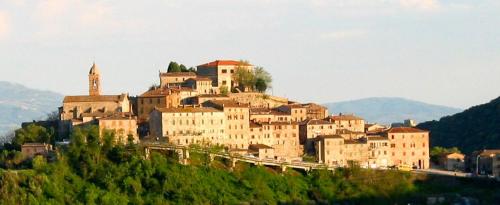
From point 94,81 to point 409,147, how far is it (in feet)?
72.3

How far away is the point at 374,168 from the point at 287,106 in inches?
384

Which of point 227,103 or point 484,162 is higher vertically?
point 227,103

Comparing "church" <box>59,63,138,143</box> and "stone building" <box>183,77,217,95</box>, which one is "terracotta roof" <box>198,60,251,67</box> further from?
"church" <box>59,63,138,143</box>

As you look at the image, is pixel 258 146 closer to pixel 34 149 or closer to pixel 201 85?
pixel 201 85

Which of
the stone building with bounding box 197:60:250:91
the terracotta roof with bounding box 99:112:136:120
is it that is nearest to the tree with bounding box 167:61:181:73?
the stone building with bounding box 197:60:250:91

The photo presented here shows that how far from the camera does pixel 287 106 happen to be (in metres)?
88.2

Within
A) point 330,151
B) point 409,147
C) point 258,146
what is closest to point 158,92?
point 258,146

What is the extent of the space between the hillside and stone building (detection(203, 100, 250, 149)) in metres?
25.3

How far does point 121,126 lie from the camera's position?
76.9m

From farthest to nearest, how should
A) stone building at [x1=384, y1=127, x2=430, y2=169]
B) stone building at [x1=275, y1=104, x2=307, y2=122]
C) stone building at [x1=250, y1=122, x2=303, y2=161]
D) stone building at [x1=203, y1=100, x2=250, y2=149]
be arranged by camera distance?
stone building at [x1=275, y1=104, x2=307, y2=122] → stone building at [x1=384, y1=127, x2=430, y2=169] → stone building at [x1=250, y1=122, x2=303, y2=161] → stone building at [x1=203, y1=100, x2=250, y2=149]

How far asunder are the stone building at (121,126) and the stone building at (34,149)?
135 inches

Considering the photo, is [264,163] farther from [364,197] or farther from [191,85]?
[191,85]

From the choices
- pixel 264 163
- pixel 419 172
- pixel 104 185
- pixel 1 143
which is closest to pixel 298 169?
pixel 264 163

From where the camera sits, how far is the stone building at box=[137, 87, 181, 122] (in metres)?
81.7
